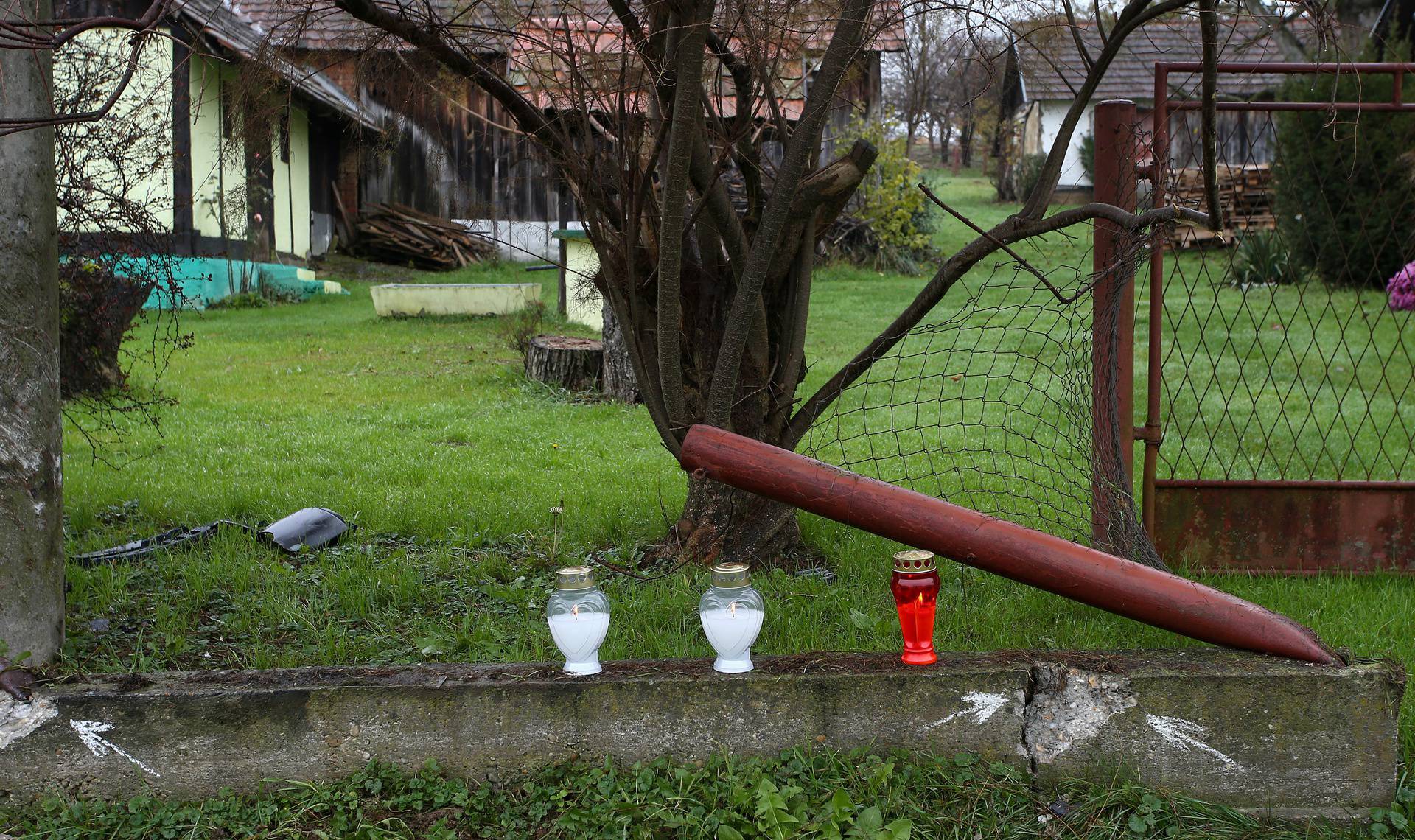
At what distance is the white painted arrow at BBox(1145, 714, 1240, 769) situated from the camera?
2.80 m

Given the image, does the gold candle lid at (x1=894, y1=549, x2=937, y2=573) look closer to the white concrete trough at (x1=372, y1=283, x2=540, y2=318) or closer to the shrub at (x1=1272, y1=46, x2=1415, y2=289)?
the shrub at (x1=1272, y1=46, x2=1415, y2=289)

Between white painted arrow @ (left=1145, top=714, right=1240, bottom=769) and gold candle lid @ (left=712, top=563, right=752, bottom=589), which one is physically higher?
gold candle lid @ (left=712, top=563, right=752, bottom=589)

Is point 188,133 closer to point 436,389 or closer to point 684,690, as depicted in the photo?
point 436,389

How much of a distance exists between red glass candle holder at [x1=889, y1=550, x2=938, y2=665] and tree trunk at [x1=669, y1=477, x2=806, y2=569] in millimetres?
1411

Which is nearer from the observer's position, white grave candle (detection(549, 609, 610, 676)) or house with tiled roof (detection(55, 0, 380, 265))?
white grave candle (detection(549, 609, 610, 676))

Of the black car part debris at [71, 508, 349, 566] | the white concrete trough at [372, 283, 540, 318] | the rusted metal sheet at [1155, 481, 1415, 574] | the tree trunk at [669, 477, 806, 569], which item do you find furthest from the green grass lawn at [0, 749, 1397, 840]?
the white concrete trough at [372, 283, 540, 318]

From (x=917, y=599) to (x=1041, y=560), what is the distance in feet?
1.07

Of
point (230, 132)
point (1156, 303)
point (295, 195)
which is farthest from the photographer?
point (295, 195)

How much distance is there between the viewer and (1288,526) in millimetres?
4398

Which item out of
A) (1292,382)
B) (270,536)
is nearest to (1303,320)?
(1292,382)

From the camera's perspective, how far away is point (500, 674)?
9.50ft

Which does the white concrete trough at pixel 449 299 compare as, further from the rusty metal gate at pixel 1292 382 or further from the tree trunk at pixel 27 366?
the tree trunk at pixel 27 366

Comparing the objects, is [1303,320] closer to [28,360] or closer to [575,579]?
[575,579]

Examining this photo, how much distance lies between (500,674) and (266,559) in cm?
184
